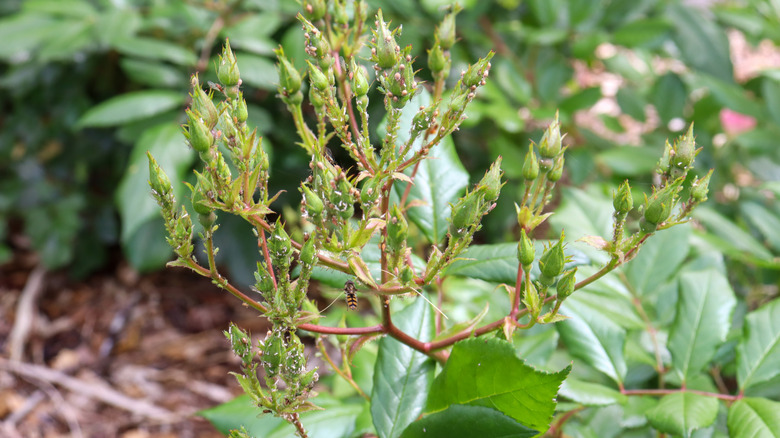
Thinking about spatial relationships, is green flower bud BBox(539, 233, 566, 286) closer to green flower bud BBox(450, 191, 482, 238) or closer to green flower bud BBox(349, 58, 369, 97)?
green flower bud BBox(450, 191, 482, 238)

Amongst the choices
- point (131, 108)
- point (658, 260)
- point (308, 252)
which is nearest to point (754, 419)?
point (658, 260)

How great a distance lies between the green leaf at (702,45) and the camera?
1.78 m

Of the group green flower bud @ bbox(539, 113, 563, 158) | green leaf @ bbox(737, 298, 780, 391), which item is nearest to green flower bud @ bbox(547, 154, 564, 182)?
green flower bud @ bbox(539, 113, 563, 158)

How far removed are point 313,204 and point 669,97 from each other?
162cm

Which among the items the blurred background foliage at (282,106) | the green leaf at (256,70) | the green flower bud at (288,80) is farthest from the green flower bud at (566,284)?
the green leaf at (256,70)

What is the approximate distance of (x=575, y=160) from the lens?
1.72 metres

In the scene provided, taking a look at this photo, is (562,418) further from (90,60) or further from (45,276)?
(45,276)

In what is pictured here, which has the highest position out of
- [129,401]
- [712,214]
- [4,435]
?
[712,214]

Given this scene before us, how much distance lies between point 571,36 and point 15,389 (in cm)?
201

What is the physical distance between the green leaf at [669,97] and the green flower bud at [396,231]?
1.53 m

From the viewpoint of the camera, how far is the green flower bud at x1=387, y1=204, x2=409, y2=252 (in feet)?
1.86

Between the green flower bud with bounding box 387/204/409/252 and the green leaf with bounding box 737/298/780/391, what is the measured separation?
59cm

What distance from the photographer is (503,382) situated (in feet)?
1.97

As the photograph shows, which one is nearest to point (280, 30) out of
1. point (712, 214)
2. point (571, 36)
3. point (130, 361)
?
point (571, 36)
